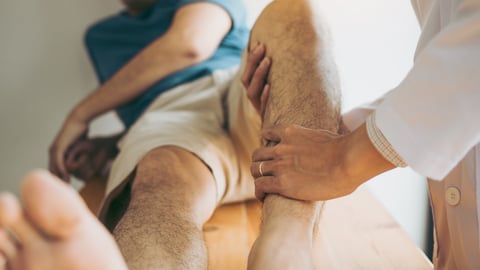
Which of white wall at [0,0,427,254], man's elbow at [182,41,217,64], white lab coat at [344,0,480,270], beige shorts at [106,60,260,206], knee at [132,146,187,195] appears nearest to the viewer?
white lab coat at [344,0,480,270]

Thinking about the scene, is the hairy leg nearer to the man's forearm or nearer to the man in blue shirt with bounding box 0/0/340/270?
the man in blue shirt with bounding box 0/0/340/270

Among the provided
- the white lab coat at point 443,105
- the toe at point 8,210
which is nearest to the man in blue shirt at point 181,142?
the toe at point 8,210

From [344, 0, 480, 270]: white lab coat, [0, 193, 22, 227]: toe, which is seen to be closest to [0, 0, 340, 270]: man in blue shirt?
[0, 193, 22, 227]: toe

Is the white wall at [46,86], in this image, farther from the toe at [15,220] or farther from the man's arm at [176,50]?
the toe at [15,220]

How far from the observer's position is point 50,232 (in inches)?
18.5

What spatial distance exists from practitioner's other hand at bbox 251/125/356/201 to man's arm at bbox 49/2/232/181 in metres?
0.48

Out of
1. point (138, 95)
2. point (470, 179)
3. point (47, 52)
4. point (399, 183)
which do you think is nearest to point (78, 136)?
point (138, 95)

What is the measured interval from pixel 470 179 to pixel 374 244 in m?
0.29

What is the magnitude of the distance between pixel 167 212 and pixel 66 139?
682mm

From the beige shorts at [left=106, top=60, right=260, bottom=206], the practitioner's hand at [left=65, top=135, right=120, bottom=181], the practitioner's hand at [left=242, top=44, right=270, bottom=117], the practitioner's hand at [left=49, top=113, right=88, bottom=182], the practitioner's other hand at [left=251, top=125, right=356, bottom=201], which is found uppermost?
the practitioner's hand at [left=242, top=44, right=270, bottom=117]

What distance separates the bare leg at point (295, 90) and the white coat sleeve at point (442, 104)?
0.15 meters

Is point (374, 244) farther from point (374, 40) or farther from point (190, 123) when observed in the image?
point (374, 40)

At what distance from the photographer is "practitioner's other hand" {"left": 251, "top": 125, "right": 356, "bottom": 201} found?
72 centimetres

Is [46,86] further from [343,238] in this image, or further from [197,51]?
[343,238]
